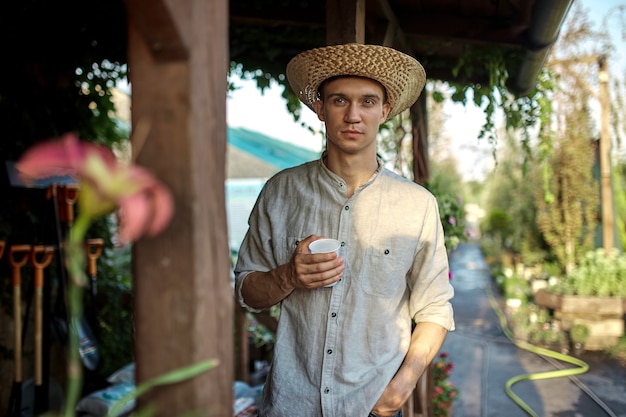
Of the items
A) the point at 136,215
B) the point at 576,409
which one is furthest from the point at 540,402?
the point at 136,215

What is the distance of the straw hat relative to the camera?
173 cm

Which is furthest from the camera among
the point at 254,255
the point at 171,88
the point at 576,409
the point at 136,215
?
the point at 576,409

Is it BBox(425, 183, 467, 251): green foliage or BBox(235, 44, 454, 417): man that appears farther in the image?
BBox(425, 183, 467, 251): green foliage

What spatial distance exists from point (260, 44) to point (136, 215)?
312 centimetres

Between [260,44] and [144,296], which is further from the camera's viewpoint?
[260,44]

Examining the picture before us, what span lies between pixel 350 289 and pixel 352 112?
520 mm

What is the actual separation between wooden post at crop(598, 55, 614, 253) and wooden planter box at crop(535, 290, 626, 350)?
1.33 meters

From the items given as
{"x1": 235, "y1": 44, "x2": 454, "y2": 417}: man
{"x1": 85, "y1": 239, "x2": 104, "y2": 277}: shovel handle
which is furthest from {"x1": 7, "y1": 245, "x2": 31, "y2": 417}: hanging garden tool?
{"x1": 235, "y1": 44, "x2": 454, "y2": 417}: man

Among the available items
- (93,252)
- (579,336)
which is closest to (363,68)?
(93,252)

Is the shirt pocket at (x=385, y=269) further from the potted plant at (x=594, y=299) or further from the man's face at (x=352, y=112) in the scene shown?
the potted plant at (x=594, y=299)

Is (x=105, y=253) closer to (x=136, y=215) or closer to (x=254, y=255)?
(x=254, y=255)

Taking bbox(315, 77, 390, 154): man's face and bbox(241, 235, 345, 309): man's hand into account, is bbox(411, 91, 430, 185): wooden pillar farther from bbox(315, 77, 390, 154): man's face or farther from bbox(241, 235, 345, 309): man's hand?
bbox(241, 235, 345, 309): man's hand

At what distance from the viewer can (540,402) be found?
448cm

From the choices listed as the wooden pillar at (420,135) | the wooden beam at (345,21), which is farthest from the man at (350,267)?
the wooden pillar at (420,135)
